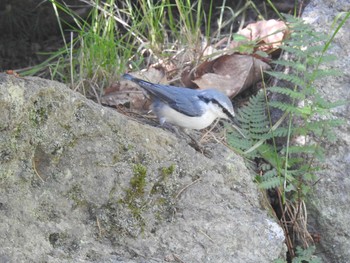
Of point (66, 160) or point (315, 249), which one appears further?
point (315, 249)

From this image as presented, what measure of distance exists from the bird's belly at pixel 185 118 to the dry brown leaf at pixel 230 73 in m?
0.74

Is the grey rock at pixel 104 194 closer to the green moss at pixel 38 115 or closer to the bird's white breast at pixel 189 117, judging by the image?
the green moss at pixel 38 115

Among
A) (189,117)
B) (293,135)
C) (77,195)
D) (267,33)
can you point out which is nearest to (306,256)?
(293,135)

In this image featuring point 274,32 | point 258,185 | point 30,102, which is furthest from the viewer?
point 274,32

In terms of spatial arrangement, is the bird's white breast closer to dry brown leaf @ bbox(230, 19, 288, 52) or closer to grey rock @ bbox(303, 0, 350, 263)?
grey rock @ bbox(303, 0, 350, 263)

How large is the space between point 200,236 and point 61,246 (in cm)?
77

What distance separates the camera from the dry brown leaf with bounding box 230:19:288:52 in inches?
212

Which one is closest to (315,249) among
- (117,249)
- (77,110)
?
(117,249)

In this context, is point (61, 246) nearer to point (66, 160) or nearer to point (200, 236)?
point (66, 160)

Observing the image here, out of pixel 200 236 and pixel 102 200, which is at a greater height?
pixel 102 200

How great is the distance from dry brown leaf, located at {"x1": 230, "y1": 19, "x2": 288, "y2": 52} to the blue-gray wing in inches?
45.6

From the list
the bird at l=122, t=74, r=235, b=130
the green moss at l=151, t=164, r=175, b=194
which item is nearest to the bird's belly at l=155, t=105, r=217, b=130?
the bird at l=122, t=74, r=235, b=130

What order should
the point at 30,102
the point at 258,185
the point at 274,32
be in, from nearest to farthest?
1. the point at 30,102
2. the point at 258,185
3. the point at 274,32

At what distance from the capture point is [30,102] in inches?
138
